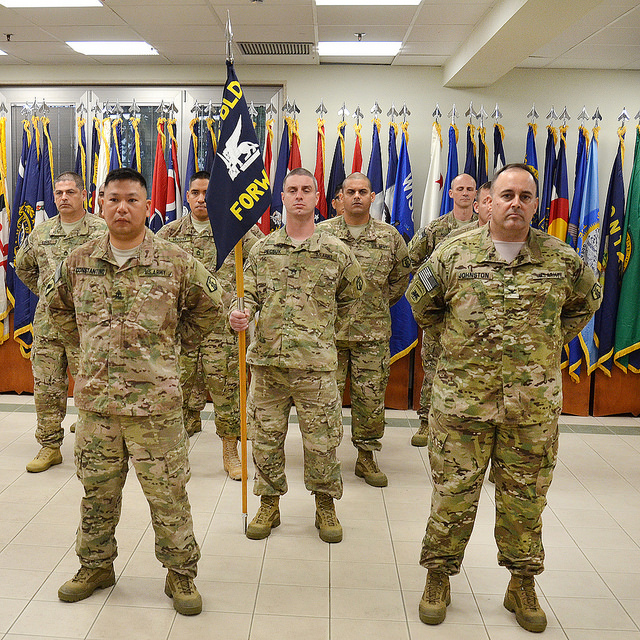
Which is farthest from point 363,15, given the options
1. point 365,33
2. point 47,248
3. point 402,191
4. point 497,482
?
point 497,482

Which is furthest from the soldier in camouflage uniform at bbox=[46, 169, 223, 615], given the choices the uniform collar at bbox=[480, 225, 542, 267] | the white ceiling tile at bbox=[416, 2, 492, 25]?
the white ceiling tile at bbox=[416, 2, 492, 25]

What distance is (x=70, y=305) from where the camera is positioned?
2.80 m

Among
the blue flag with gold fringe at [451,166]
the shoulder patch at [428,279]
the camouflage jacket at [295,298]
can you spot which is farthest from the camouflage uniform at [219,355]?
the blue flag with gold fringe at [451,166]

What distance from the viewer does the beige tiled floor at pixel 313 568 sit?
8.89ft

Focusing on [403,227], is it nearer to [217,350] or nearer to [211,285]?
[217,350]

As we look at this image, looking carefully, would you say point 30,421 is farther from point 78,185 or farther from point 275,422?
point 275,422

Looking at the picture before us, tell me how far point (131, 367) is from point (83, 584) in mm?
955

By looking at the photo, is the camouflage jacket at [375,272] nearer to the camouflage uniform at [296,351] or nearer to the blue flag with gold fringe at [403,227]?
the camouflage uniform at [296,351]

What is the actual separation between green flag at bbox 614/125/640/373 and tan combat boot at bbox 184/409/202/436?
3471mm

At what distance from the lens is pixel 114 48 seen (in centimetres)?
584

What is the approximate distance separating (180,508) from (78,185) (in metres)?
2.51

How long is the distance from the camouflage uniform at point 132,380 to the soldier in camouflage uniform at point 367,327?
1.72 meters

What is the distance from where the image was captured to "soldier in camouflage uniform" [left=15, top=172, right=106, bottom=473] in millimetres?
4340

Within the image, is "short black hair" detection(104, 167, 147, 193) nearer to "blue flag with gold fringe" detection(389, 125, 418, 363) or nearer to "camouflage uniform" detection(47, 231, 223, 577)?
"camouflage uniform" detection(47, 231, 223, 577)
